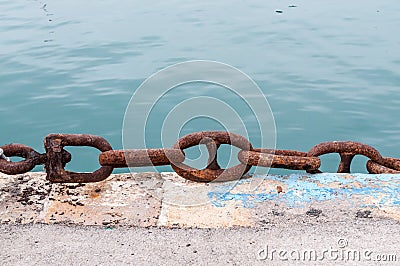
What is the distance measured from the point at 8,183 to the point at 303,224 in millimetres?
1445

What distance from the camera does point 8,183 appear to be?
114 inches

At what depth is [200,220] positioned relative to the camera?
2561 mm

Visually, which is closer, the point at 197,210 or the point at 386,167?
the point at 197,210

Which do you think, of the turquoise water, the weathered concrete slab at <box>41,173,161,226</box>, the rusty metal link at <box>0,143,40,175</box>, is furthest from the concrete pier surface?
the turquoise water

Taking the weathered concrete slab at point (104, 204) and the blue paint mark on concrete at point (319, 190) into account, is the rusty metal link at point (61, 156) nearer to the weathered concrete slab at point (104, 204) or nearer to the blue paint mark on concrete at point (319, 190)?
the weathered concrete slab at point (104, 204)

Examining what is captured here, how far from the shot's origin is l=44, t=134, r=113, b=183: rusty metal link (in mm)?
2730

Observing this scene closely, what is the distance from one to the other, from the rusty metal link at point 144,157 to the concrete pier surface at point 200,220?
18 centimetres

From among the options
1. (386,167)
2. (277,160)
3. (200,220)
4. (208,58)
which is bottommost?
(200,220)

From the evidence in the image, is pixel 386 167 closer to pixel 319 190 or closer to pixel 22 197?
pixel 319 190

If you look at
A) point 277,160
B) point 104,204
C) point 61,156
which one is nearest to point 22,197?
point 61,156

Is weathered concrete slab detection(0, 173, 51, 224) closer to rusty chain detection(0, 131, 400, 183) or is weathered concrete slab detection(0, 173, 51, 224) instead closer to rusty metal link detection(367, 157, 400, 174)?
rusty chain detection(0, 131, 400, 183)

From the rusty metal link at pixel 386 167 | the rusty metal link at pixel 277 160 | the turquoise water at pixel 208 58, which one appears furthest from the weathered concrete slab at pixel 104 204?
the turquoise water at pixel 208 58

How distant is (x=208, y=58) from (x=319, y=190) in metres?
4.73

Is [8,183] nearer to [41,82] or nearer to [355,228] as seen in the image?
[355,228]
